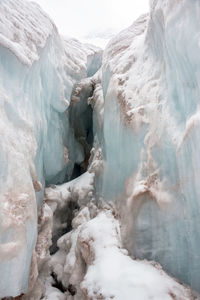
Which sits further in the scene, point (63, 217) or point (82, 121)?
point (82, 121)

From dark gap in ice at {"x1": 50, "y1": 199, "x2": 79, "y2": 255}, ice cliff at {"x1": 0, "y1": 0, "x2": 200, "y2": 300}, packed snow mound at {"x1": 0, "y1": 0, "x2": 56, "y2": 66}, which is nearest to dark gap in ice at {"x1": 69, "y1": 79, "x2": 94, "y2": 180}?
ice cliff at {"x1": 0, "y1": 0, "x2": 200, "y2": 300}

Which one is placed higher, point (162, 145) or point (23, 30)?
point (23, 30)

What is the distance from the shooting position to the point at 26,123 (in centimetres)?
391

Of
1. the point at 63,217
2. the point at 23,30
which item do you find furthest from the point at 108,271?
the point at 23,30

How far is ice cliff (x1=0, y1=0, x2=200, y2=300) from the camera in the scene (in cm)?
315

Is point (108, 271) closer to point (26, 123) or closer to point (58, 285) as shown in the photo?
point (58, 285)

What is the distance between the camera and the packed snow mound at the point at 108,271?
3.04 m

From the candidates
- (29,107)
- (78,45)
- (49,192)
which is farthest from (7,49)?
(78,45)

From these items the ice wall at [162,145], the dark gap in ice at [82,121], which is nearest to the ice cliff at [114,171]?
the ice wall at [162,145]

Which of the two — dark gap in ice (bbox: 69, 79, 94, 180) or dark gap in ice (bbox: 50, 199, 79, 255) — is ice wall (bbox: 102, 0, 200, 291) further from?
dark gap in ice (bbox: 69, 79, 94, 180)

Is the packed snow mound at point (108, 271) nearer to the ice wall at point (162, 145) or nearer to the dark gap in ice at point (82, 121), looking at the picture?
the ice wall at point (162, 145)

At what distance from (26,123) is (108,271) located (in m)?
2.35

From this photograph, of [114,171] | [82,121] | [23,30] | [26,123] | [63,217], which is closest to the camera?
[26,123]

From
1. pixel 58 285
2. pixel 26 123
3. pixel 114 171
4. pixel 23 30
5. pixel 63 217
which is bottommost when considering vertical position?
pixel 58 285
